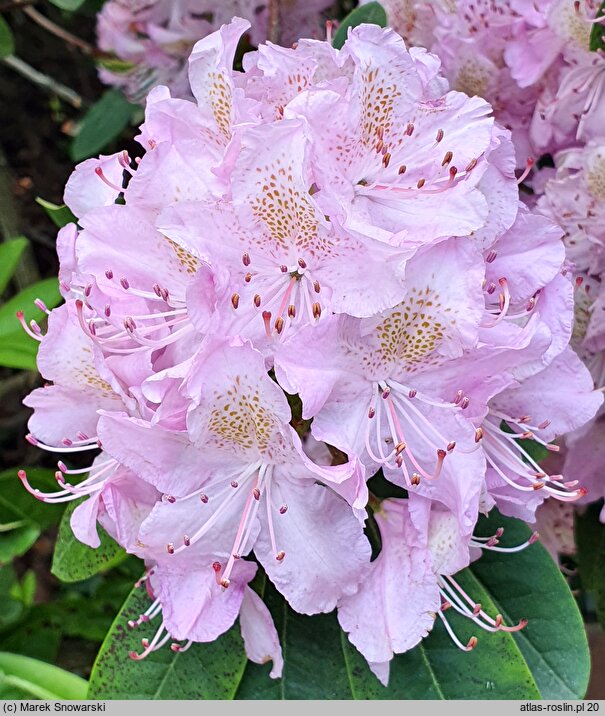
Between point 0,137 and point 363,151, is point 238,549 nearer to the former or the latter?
point 363,151

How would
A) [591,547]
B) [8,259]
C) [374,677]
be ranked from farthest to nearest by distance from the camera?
[8,259] < [591,547] < [374,677]

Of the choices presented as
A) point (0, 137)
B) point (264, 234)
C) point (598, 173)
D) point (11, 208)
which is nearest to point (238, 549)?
point (264, 234)

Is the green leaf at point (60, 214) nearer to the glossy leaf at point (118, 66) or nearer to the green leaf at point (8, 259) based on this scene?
Answer: the green leaf at point (8, 259)

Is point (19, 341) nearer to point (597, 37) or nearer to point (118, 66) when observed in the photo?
point (118, 66)

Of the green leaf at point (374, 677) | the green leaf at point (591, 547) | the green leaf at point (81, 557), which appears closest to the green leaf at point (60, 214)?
the green leaf at point (81, 557)

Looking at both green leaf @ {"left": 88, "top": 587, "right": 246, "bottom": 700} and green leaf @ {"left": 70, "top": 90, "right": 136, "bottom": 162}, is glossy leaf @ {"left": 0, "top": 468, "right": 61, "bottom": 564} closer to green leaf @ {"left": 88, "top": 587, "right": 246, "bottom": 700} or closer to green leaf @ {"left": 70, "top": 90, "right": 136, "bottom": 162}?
green leaf @ {"left": 88, "top": 587, "right": 246, "bottom": 700}

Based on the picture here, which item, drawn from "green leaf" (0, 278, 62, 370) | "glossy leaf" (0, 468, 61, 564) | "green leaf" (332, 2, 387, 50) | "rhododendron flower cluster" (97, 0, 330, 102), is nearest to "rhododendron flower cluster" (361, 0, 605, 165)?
"green leaf" (332, 2, 387, 50)

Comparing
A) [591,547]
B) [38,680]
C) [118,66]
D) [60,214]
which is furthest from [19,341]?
[591,547]
